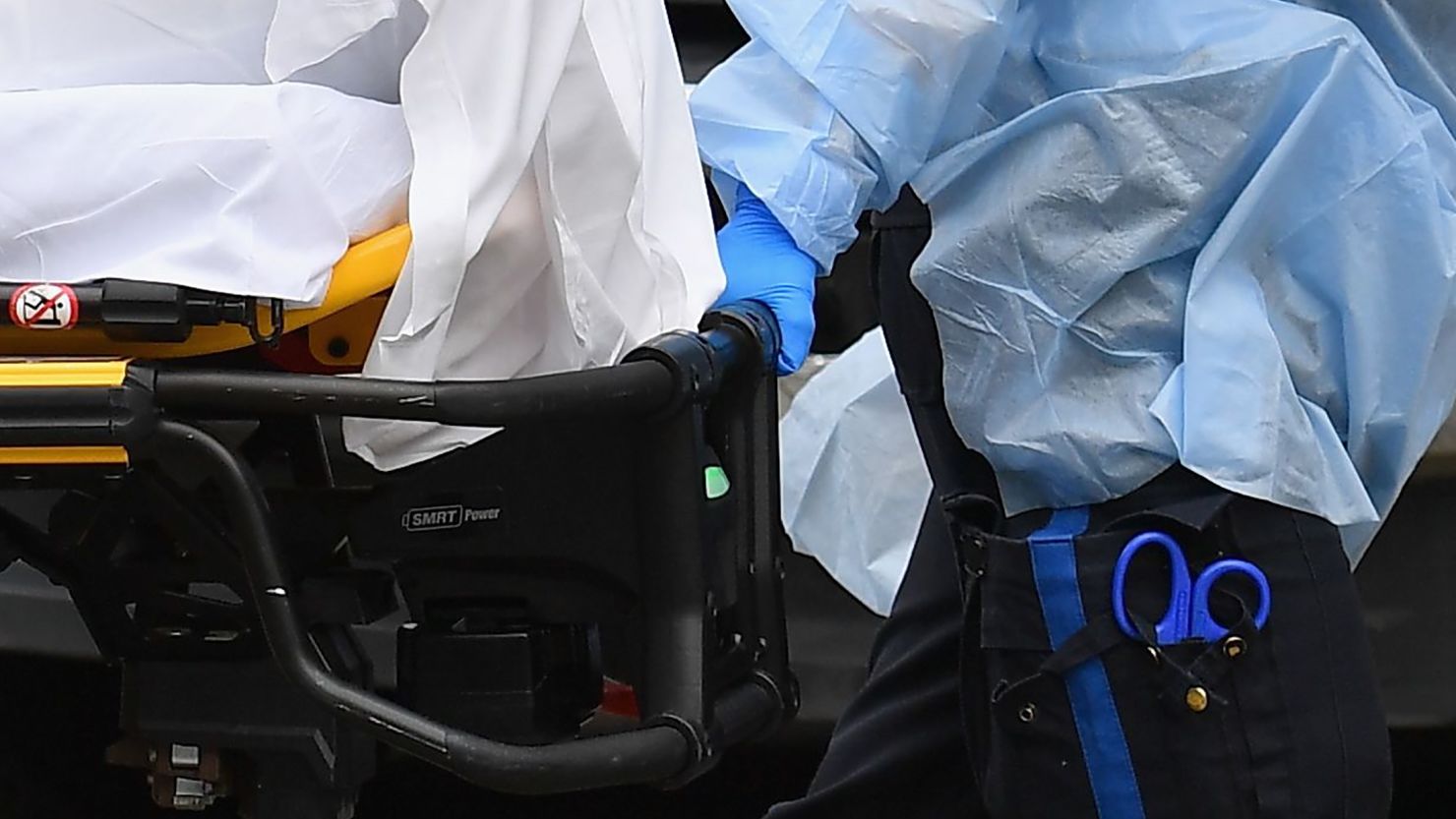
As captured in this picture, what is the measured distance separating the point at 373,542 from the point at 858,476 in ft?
2.68

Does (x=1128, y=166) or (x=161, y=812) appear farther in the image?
(x=161, y=812)

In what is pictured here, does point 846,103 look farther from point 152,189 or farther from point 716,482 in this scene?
point 152,189

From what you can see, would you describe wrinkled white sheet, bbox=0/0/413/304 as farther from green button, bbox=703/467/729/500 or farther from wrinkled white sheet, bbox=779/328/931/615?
wrinkled white sheet, bbox=779/328/931/615

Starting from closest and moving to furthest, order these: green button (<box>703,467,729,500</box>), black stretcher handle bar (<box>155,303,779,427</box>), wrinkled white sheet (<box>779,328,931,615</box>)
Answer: black stretcher handle bar (<box>155,303,779,427</box>)
green button (<box>703,467,729,500</box>)
wrinkled white sheet (<box>779,328,931,615</box>)

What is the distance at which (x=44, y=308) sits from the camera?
64 centimetres

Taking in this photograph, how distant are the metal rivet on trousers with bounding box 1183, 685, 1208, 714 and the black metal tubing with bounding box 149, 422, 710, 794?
0.41m

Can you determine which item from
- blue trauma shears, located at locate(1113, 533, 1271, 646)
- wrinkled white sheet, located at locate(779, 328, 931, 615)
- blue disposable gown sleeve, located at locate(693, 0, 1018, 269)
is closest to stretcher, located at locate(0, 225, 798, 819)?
blue disposable gown sleeve, located at locate(693, 0, 1018, 269)

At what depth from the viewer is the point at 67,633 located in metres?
1.69

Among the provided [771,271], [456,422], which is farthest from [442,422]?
[771,271]

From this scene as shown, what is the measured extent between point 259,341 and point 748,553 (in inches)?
11.0

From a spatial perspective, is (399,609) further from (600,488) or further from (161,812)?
(161,812)

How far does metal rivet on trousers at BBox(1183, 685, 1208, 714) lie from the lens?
0.96 metres

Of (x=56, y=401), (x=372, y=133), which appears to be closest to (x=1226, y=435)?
(x=372, y=133)

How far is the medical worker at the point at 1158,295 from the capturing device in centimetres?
94
